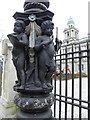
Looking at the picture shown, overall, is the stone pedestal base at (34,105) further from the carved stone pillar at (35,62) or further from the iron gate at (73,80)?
the iron gate at (73,80)

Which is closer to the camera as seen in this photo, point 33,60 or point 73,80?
point 33,60

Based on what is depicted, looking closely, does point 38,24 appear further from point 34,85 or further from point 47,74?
point 34,85

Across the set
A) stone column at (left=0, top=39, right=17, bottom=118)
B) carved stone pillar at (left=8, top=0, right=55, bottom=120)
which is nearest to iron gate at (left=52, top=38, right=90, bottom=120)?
carved stone pillar at (left=8, top=0, right=55, bottom=120)

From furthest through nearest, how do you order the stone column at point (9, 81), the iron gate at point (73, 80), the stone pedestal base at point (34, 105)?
the stone column at point (9, 81) → the iron gate at point (73, 80) → the stone pedestal base at point (34, 105)

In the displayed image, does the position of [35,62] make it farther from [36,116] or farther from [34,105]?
[36,116]

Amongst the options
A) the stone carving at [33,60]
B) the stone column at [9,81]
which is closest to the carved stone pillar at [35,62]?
the stone carving at [33,60]

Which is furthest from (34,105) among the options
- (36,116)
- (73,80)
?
(73,80)

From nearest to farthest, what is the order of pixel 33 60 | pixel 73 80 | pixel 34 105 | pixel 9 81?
pixel 34 105 → pixel 33 60 → pixel 73 80 → pixel 9 81

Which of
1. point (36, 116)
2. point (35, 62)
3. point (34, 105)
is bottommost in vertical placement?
point (36, 116)

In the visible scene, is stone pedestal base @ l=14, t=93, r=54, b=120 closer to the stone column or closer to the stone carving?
the stone carving

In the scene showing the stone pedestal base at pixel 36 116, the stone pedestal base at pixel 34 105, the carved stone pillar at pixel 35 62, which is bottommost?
the stone pedestal base at pixel 36 116

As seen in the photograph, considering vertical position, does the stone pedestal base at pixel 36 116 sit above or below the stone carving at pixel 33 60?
below

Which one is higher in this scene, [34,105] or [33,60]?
[33,60]

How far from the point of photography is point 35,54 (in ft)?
4.38
